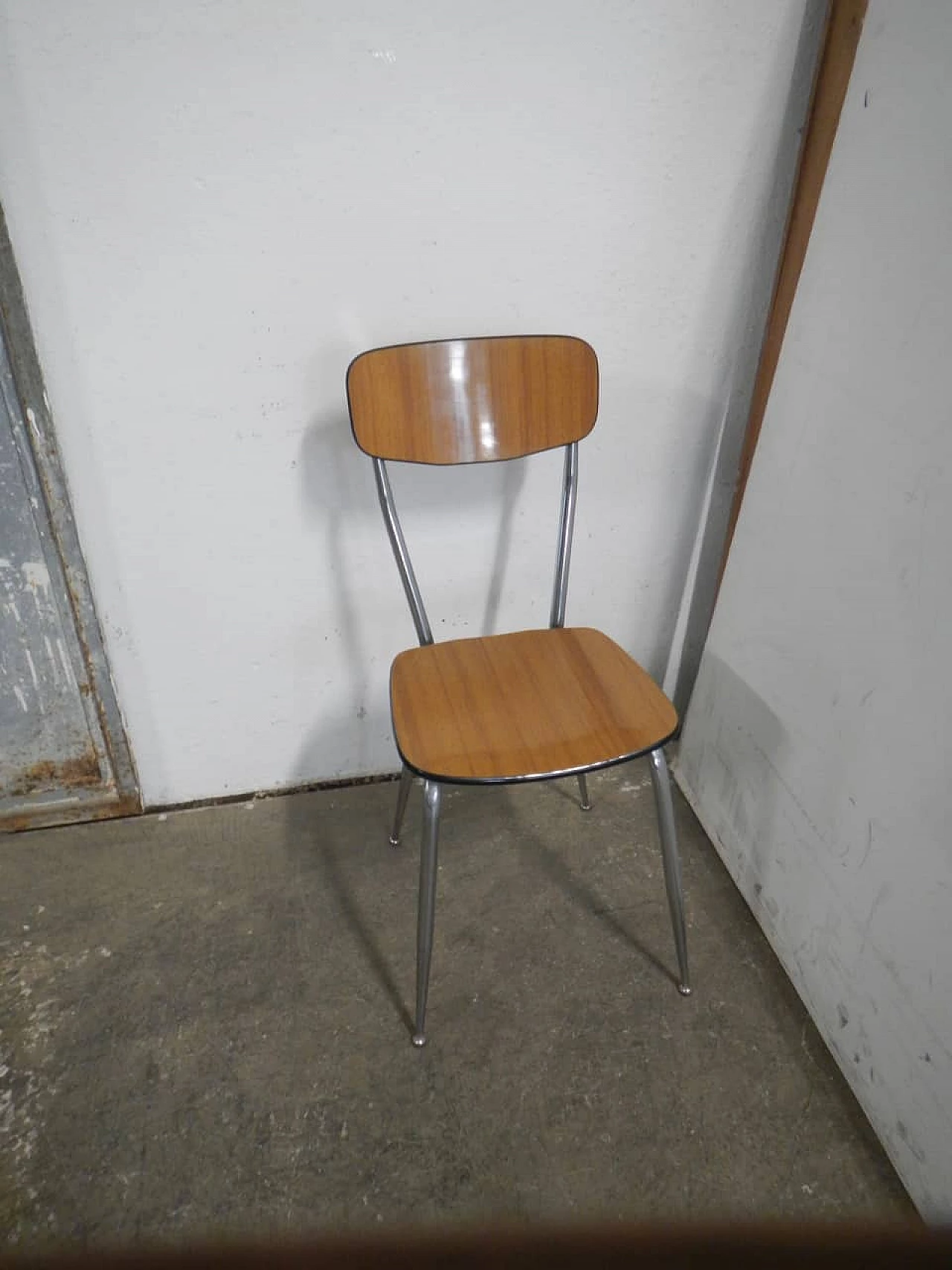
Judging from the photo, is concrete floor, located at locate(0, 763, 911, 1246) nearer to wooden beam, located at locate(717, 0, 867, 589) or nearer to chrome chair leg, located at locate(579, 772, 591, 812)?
chrome chair leg, located at locate(579, 772, 591, 812)

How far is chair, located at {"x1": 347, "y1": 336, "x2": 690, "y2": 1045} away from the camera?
980mm

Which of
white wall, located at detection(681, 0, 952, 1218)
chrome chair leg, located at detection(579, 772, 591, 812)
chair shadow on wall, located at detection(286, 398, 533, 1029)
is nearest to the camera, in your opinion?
white wall, located at detection(681, 0, 952, 1218)

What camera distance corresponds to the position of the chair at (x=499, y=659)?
98 cm

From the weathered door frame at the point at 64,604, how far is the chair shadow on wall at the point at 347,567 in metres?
0.35

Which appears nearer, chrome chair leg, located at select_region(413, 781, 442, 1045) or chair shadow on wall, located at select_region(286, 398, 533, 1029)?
A: chrome chair leg, located at select_region(413, 781, 442, 1045)

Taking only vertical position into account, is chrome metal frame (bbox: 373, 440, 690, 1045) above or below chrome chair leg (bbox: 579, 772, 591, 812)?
above

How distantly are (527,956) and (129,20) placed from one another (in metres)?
1.43

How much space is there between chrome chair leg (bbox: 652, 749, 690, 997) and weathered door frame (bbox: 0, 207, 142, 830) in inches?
38.3

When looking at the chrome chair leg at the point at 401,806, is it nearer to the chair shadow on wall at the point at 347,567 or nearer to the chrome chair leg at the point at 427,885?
the chair shadow on wall at the point at 347,567

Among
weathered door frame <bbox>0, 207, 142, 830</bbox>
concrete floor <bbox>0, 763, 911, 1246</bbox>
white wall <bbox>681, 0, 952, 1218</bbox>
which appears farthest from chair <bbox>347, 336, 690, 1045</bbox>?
weathered door frame <bbox>0, 207, 142, 830</bbox>

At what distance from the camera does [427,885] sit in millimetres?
1000

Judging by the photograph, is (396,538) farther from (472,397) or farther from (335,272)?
(335,272)

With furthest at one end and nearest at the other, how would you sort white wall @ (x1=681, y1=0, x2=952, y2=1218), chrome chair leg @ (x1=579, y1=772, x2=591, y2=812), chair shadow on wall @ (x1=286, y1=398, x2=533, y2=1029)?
chrome chair leg @ (x1=579, y1=772, x2=591, y2=812) → chair shadow on wall @ (x1=286, y1=398, x2=533, y2=1029) → white wall @ (x1=681, y1=0, x2=952, y2=1218)

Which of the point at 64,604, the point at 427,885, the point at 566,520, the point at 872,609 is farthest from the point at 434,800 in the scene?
the point at 64,604
